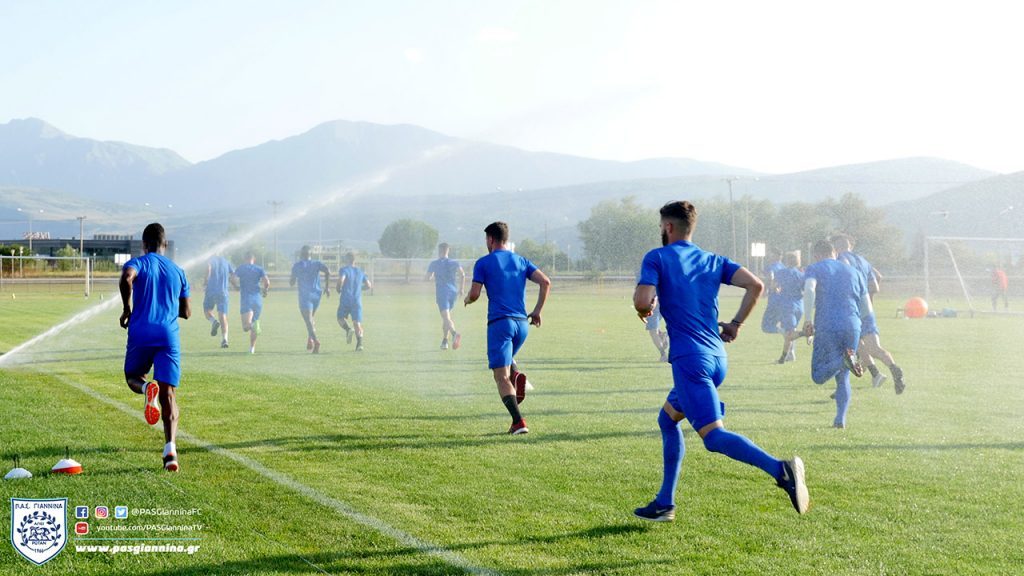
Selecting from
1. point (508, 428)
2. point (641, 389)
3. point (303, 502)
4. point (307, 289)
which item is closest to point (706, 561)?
point (303, 502)

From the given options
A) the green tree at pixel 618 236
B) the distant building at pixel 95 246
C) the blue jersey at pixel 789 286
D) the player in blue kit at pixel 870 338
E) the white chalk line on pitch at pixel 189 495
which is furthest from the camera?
the distant building at pixel 95 246

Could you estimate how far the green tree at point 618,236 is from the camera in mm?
83250

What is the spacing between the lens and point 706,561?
16.5 feet

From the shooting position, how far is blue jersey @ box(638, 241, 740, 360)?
5762 millimetres

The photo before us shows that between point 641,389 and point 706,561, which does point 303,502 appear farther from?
point 641,389

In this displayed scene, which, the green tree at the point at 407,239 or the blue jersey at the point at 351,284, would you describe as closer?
the blue jersey at the point at 351,284

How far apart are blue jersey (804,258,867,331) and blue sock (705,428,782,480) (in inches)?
190

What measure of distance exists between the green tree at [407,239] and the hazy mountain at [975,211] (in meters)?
60.3

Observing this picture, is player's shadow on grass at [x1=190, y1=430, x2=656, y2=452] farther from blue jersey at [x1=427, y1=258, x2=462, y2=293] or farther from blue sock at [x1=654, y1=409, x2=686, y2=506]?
blue jersey at [x1=427, y1=258, x2=462, y2=293]

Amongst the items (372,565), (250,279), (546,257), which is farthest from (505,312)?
(546,257)

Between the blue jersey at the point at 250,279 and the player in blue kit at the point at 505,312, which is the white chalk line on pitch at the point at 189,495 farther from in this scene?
the blue jersey at the point at 250,279

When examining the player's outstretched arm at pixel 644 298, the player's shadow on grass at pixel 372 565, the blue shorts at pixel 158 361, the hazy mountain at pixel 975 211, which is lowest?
the player's shadow on grass at pixel 372 565

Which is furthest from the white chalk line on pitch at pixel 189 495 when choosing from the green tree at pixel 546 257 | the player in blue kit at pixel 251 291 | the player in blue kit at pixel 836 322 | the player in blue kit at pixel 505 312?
the green tree at pixel 546 257

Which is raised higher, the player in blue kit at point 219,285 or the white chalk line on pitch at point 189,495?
the player in blue kit at point 219,285
